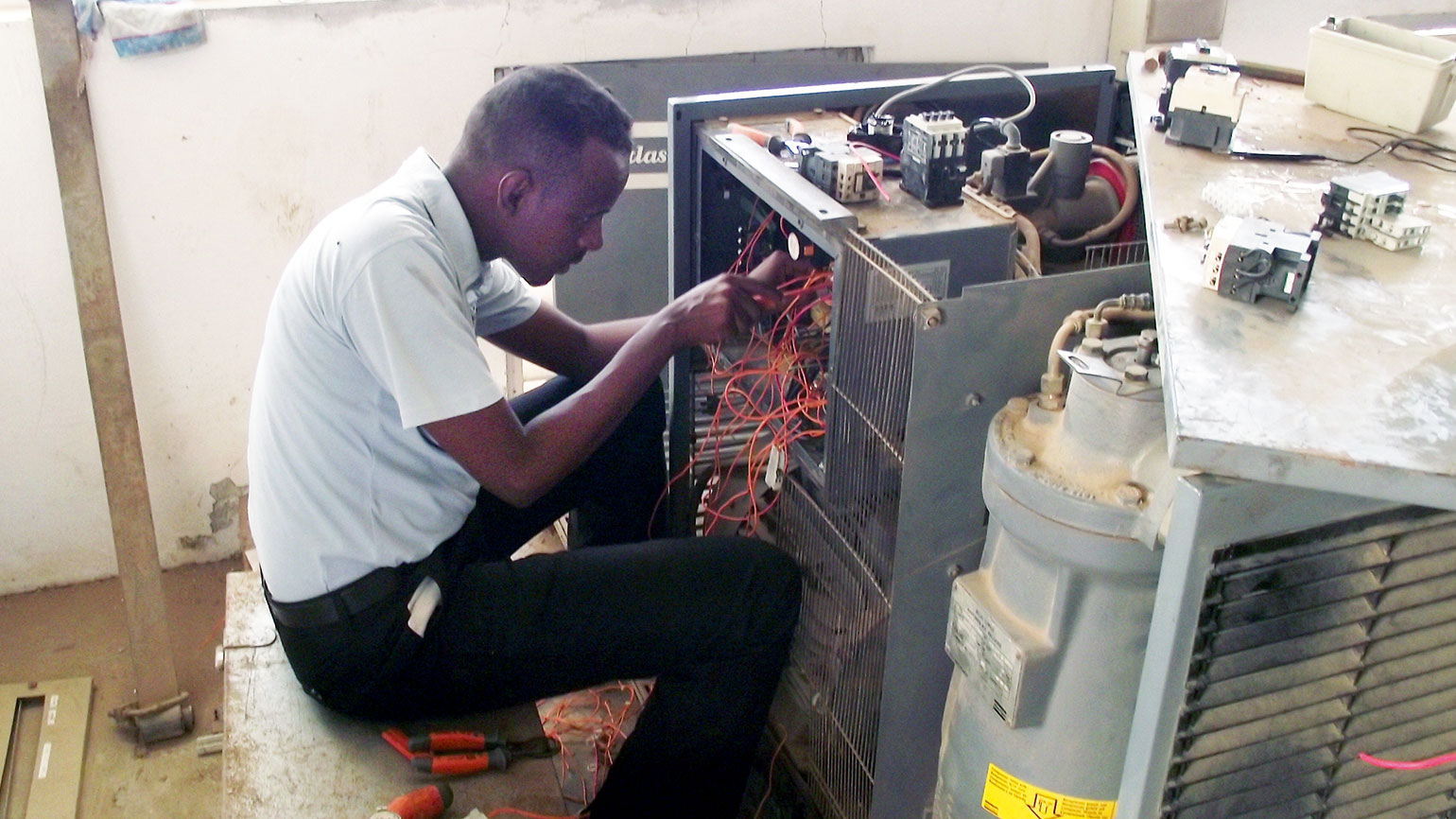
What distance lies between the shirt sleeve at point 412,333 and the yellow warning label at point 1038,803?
676 mm

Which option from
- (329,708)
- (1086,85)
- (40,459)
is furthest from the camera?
(40,459)

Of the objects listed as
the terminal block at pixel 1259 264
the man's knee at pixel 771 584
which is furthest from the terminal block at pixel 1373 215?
→ the man's knee at pixel 771 584

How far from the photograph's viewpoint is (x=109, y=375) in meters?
2.07

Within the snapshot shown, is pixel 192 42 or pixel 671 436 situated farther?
pixel 192 42

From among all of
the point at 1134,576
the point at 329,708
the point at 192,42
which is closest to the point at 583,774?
the point at 329,708

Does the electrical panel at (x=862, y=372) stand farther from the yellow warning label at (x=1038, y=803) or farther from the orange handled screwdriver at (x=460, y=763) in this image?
the orange handled screwdriver at (x=460, y=763)

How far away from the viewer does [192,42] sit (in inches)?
88.1

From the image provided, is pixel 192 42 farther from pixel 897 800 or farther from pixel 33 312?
pixel 897 800

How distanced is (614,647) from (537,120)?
0.62 metres

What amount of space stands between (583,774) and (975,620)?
101 cm

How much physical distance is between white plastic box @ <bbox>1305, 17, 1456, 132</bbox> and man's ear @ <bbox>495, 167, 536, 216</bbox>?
0.95 m

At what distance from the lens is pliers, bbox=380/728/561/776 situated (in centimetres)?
153

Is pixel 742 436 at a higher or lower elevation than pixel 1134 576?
lower

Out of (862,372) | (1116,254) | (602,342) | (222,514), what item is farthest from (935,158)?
(222,514)
